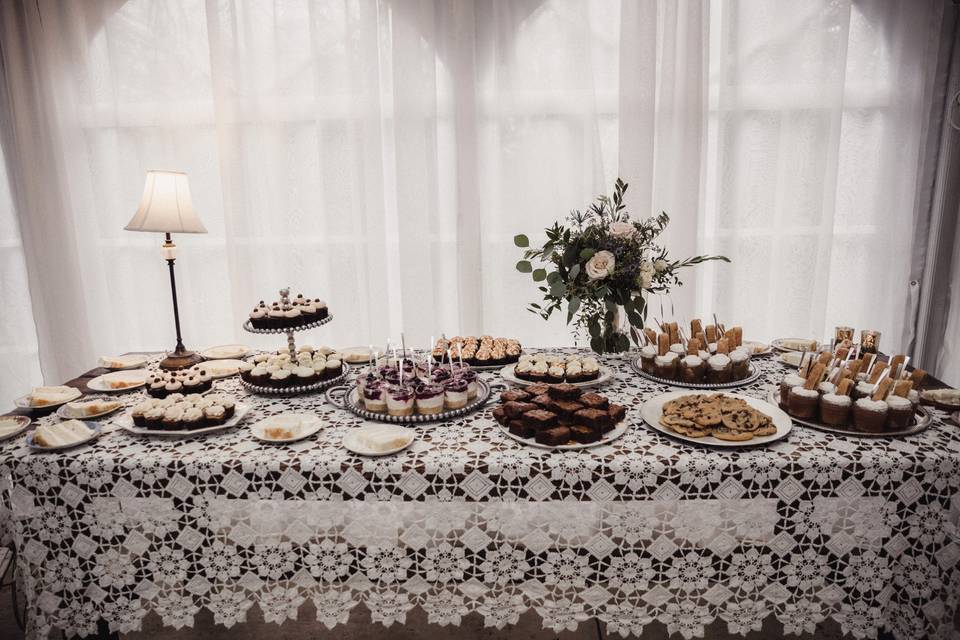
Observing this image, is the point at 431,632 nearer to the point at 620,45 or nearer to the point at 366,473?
the point at 366,473

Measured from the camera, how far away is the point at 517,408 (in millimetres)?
1753

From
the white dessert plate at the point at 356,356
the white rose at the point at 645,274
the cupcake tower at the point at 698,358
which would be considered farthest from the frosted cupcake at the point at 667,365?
the white dessert plate at the point at 356,356

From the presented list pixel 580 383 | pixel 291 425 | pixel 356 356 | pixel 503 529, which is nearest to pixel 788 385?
pixel 580 383

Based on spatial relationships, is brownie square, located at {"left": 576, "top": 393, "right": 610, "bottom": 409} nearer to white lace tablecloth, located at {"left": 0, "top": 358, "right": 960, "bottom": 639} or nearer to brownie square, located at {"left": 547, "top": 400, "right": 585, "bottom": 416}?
brownie square, located at {"left": 547, "top": 400, "right": 585, "bottom": 416}

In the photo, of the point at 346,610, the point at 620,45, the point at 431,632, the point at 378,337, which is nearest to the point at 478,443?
the point at 346,610

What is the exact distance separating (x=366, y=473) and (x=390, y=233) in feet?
8.40

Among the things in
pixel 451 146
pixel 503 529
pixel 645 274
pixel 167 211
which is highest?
pixel 451 146

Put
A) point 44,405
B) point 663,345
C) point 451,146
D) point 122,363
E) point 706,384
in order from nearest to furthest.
Result: 1. point 44,405
2. point 706,384
3. point 663,345
4. point 122,363
5. point 451,146

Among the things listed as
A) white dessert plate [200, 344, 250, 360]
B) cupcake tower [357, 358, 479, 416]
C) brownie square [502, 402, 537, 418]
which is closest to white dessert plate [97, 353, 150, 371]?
white dessert plate [200, 344, 250, 360]

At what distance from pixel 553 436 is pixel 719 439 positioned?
480 millimetres

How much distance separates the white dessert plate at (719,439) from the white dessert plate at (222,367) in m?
1.64

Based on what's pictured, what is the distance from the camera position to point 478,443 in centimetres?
169

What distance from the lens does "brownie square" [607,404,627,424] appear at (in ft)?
5.69

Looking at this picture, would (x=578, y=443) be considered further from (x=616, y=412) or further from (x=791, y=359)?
(x=791, y=359)
